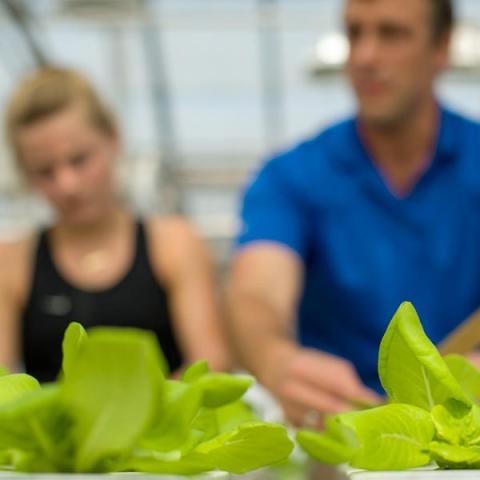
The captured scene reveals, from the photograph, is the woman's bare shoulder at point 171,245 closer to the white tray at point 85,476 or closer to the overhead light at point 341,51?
the white tray at point 85,476

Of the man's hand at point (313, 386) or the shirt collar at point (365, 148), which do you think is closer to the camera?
the man's hand at point (313, 386)

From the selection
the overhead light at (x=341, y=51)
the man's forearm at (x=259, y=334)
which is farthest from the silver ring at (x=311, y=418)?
the overhead light at (x=341, y=51)

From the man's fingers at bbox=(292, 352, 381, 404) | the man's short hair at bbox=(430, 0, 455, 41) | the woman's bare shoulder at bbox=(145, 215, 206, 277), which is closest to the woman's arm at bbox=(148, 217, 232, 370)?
the woman's bare shoulder at bbox=(145, 215, 206, 277)

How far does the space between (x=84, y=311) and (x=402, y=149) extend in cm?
58

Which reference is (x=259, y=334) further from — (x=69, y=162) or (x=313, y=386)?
(x=69, y=162)

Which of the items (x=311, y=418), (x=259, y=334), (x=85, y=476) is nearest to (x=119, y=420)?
(x=85, y=476)

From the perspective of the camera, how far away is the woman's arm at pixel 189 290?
178 cm

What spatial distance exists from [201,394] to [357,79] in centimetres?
136

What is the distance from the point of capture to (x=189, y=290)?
5.98 ft

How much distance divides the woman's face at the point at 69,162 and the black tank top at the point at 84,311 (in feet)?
0.38

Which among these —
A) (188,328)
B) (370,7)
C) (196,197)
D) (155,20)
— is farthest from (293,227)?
(196,197)

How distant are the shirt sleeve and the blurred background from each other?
261 centimetres

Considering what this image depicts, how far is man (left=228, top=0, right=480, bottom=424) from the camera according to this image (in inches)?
68.9

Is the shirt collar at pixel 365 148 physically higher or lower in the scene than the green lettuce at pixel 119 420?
lower
